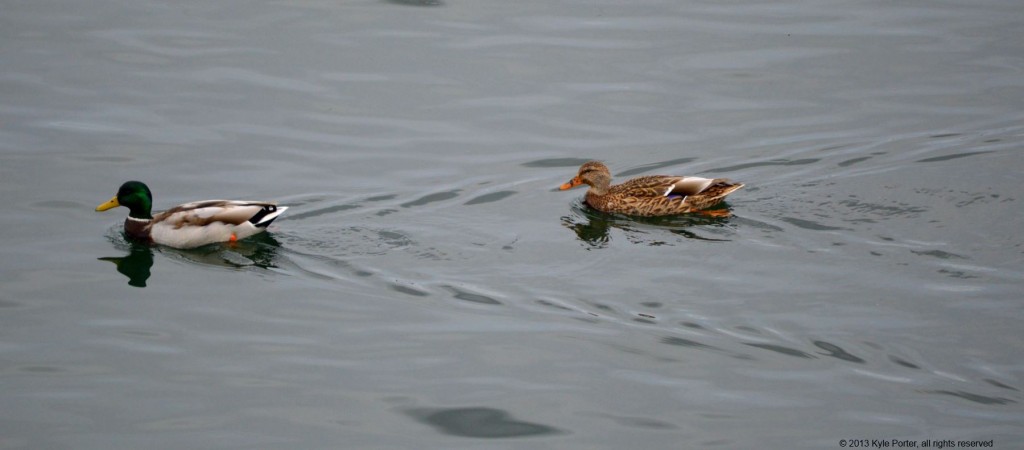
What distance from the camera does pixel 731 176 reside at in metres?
15.2

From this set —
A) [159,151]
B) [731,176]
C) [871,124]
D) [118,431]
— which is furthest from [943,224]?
[159,151]

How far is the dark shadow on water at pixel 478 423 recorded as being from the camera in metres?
8.86

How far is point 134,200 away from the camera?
13.6 m

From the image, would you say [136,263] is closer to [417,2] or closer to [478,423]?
[478,423]

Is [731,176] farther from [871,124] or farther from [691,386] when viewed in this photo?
[691,386]

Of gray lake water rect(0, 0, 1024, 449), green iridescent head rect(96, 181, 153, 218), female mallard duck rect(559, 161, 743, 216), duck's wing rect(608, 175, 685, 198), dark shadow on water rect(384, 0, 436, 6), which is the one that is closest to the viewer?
gray lake water rect(0, 0, 1024, 449)

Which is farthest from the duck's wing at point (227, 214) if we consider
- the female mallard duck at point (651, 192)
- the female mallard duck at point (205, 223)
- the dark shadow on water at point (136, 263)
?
the female mallard duck at point (651, 192)

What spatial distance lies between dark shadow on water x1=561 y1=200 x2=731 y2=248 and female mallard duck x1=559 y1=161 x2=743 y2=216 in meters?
0.09

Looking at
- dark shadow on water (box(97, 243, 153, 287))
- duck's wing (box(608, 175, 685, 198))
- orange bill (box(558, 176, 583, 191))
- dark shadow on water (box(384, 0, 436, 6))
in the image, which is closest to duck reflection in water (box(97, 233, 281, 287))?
dark shadow on water (box(97, 243, 153, 287))

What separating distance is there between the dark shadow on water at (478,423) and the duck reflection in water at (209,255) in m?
4.01

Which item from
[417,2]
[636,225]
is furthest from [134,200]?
[417,2]

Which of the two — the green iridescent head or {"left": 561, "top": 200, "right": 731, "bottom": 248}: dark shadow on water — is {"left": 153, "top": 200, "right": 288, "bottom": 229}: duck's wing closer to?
the green iridescent head

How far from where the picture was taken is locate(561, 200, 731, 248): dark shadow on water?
13.4m

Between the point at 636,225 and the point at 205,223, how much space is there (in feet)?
15.3
